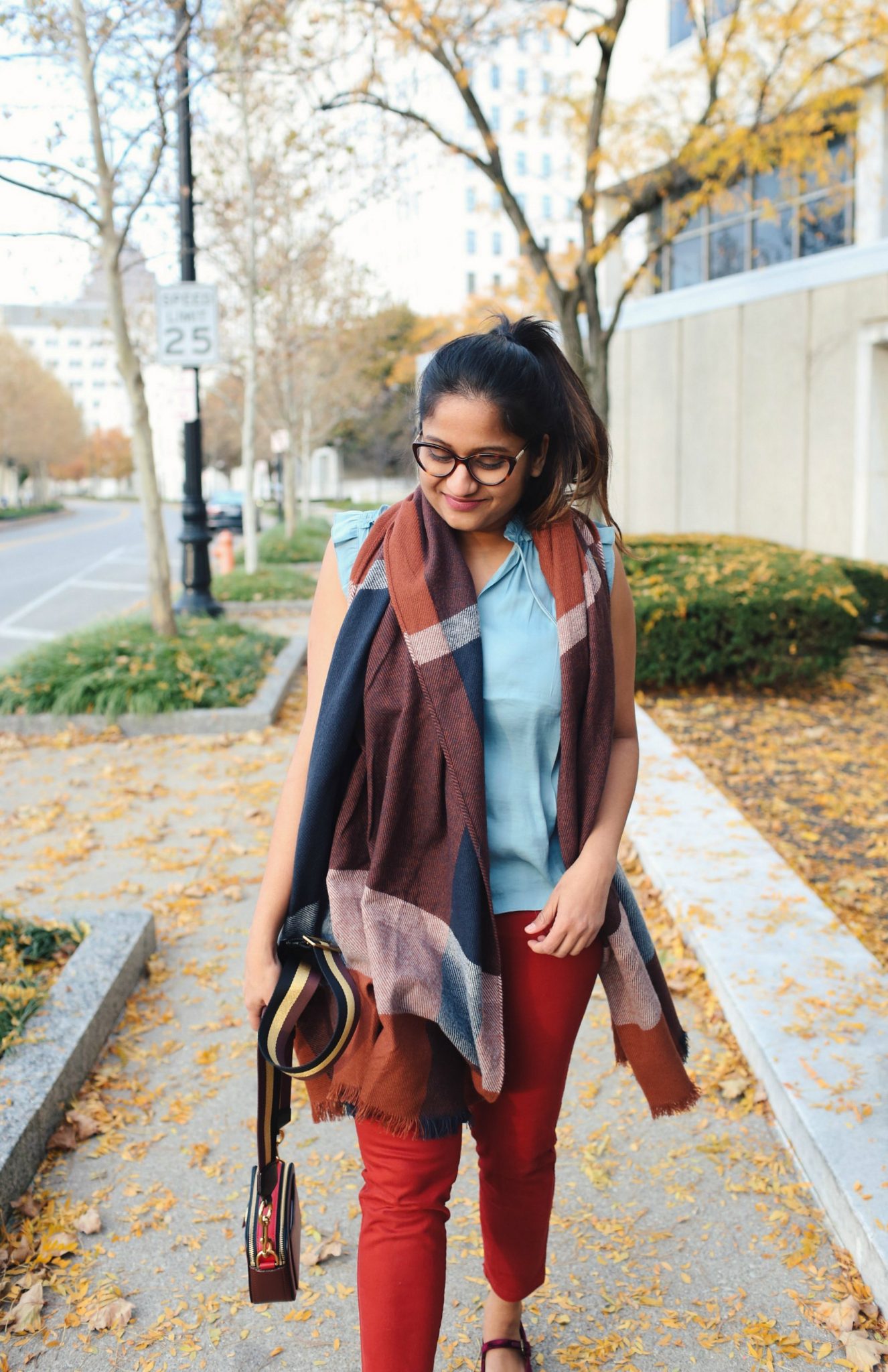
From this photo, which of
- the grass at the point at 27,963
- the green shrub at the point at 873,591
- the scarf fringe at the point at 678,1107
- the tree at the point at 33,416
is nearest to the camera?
the scarf fringe at the point at 678,1107

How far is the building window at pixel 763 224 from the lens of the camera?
15.4 metres

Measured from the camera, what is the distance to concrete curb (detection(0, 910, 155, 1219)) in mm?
2918

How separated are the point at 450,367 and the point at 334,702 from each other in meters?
0.56

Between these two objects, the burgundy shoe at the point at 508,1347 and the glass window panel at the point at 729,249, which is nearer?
the burgundy shoe at the point at 508,1347

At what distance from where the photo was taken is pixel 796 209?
15758mm

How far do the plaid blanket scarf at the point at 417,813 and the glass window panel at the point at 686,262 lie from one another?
739 inches

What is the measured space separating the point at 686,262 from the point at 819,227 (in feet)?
10.8

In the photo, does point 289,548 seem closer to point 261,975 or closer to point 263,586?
point 263,586

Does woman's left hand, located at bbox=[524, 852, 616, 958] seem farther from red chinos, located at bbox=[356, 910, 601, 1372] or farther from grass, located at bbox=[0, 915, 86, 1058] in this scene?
grass, located at bbox=[0, 915, 86, 1058]

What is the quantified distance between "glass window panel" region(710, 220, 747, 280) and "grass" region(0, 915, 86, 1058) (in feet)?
54.8

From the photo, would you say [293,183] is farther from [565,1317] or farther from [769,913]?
[565,1317]

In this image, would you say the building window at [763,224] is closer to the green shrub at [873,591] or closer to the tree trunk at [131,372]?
the green shrub at [873,591]

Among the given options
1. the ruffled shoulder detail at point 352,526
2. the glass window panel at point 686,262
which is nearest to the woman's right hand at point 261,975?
the ruffled shoulder detail at point 352,526

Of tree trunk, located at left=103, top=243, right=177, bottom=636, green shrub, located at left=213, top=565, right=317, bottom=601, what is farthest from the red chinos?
green shrub, located at left=213, top=565, right=317, bottom=601
